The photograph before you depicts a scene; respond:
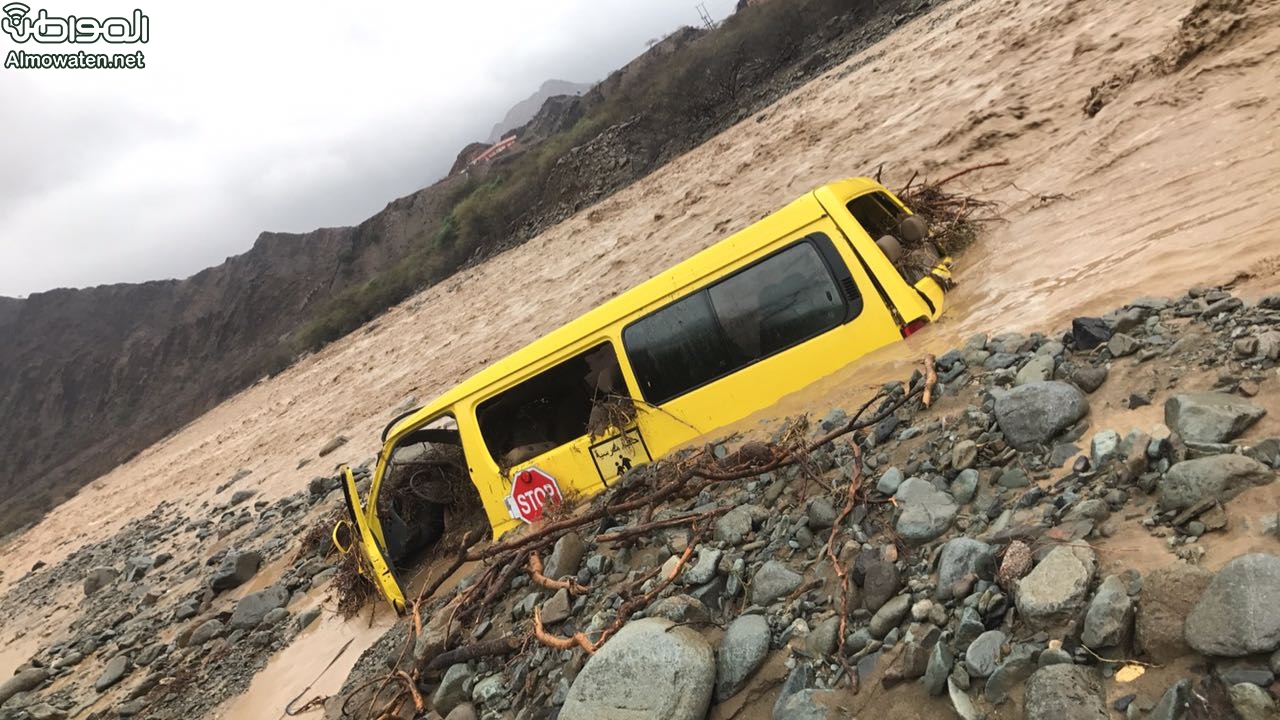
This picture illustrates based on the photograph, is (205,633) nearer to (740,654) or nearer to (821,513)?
(740,654)

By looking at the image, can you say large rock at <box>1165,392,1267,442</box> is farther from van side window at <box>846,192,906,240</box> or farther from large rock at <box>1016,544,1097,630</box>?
van side window at <box>846,192,906,240</box>

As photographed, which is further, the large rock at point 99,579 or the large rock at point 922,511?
the large rock at point 99,579

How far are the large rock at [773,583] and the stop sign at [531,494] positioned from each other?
2444 mm

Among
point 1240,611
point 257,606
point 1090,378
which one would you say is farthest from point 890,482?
point 257,606

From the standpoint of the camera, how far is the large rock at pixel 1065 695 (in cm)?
200

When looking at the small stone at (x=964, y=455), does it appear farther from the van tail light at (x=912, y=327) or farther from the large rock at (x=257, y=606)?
the large rock at (x=257, y=606)

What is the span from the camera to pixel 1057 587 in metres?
2.33

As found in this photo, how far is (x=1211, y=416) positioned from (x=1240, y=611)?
1.07 m

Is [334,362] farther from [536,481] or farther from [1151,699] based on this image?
[1151,699]

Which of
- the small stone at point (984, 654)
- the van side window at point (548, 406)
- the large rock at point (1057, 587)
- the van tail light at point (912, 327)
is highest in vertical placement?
the van side window at point (548, 406)

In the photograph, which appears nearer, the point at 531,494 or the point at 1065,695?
the point at 1065,695

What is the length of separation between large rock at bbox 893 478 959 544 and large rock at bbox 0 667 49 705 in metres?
10.7

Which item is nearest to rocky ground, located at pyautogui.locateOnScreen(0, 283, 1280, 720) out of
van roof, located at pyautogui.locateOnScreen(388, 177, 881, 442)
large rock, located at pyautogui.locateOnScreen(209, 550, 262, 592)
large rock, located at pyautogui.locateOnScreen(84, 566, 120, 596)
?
van roof, located at pyautogui.locateOnScreen(388, 177, 881, 442)

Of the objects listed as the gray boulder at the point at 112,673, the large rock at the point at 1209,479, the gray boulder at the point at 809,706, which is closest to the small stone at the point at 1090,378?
the large rock at the point at 1209,479
